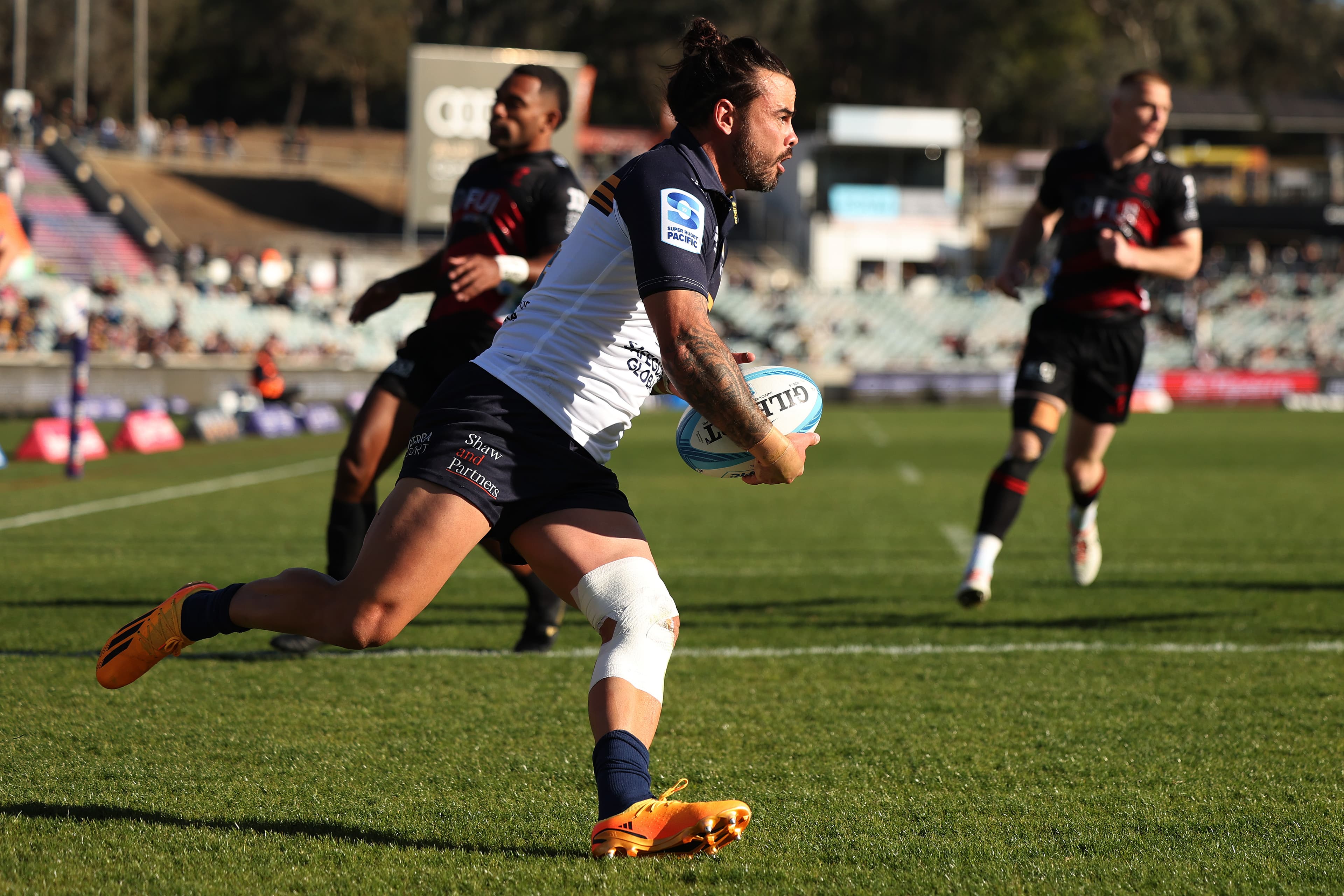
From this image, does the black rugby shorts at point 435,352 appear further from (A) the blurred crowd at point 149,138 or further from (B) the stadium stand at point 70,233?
(A) the blurred crowd at point 149,138

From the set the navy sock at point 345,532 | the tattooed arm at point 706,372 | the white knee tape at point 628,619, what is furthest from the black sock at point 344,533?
the tattooed arm at point 706,372

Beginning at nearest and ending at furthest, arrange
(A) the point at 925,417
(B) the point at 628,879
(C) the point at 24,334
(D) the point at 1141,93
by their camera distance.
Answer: (B) the point at 628,879
(D) the point at 1141,93
(C) the point at 24,334
(A) the point at 925,417

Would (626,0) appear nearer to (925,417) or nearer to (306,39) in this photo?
(306,39)

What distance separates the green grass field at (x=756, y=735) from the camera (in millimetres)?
3135

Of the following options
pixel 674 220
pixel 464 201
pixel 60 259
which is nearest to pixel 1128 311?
pixel 464 201

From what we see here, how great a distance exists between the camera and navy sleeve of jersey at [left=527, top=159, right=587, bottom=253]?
5.62 meters

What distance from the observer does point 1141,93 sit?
6.50 m

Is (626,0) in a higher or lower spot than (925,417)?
higher

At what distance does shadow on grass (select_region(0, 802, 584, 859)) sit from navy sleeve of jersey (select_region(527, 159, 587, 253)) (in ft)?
9.66

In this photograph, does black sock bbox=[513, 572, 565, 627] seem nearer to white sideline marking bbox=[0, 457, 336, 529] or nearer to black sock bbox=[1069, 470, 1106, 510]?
black sock bbox=[1069, 470, 1106, 510]

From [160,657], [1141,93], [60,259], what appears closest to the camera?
[160,657]

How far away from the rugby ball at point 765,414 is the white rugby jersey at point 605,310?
0.20m

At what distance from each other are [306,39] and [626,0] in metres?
18.9

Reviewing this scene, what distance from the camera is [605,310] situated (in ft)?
10.9
